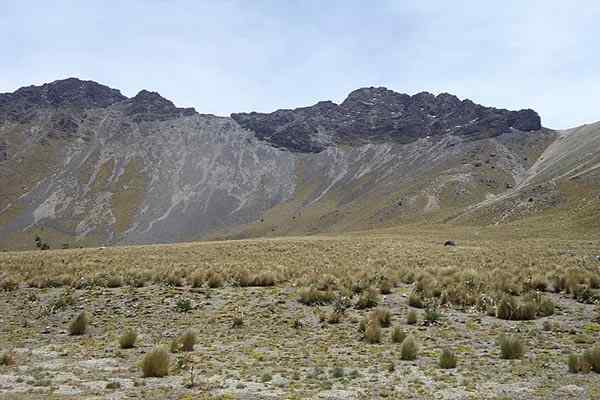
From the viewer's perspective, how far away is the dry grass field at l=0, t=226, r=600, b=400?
1030 cm

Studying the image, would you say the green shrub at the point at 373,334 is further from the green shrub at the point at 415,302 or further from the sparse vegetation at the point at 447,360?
the green shrub at the point at 415,302

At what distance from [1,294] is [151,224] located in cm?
16692

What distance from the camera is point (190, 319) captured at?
1731 cm

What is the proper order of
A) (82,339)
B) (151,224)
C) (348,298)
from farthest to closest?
1. (151,224)
2. (348,298)
3. (82,339)

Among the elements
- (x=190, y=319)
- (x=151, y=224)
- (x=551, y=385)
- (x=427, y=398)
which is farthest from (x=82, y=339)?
(x=151, y=224)

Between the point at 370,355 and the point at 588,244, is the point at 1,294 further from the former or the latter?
the point at 588,244

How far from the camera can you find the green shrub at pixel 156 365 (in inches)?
437

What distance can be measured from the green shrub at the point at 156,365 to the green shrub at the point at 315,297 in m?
8.66

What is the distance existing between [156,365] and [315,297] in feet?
30.7

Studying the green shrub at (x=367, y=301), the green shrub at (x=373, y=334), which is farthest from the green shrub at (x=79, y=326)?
the green shrub at (x=367, y=301)

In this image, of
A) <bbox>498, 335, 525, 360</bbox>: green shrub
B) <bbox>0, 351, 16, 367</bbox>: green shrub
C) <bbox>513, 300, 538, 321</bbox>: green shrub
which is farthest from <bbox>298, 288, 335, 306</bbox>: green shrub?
<bbox>0, 351, 16, 367</bbox>: green shrub

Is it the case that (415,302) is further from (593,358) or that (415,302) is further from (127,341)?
(127,341)

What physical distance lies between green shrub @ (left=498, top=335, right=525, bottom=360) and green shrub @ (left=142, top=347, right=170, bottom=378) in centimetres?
794

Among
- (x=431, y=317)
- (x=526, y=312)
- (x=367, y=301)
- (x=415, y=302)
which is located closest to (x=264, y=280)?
(x=367, y=301)
